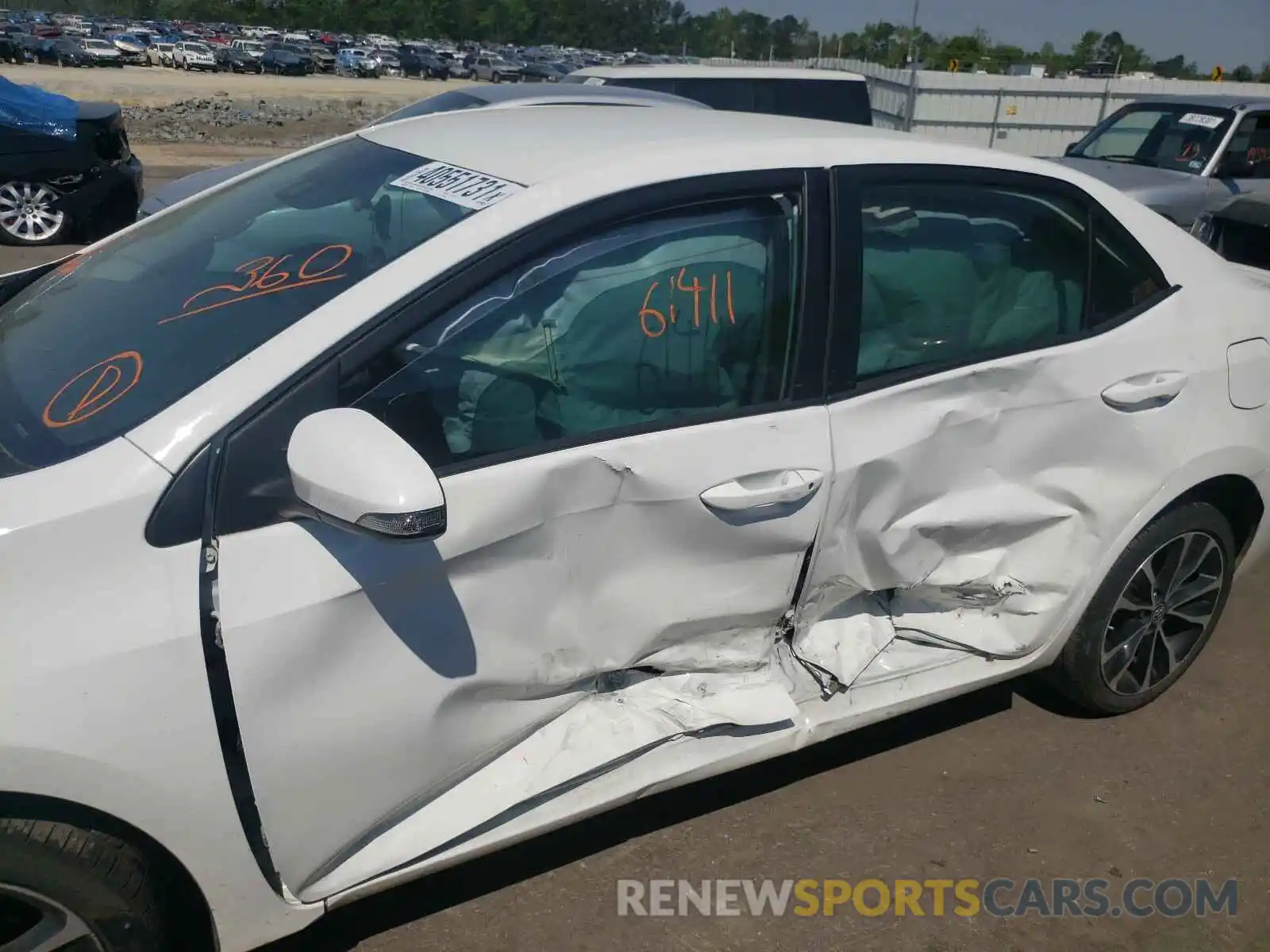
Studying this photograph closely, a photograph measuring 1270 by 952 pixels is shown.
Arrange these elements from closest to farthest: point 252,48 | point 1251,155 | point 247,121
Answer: point 1251,155, point 247,121, point 252,48

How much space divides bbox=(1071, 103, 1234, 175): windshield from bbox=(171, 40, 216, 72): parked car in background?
5299 cm

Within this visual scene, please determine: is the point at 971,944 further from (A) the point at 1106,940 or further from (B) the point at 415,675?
(B) the point at 415,675

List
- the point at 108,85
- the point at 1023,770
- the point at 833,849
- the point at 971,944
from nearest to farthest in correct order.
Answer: the point at 971,944 → the point at 833,849 → the point at 1023,770 → the point at 108,85

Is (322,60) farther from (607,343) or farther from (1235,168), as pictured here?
(607,343)

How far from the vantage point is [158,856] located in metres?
1.79

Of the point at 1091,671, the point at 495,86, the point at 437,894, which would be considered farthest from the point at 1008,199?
the point at 495,86

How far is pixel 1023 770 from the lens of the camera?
9.95 feet

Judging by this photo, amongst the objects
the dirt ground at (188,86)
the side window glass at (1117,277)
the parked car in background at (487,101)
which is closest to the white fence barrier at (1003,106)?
the parked car in background at (487,101)

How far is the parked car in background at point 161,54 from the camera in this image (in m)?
54.4

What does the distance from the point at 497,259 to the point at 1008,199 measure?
58.6 inches

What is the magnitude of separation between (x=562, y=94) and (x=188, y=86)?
3406 cm

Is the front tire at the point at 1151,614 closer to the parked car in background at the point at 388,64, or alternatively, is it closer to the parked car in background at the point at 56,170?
the parked car in background at the point at 56,170

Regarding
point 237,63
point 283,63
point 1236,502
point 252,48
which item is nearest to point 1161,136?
point 1236,502

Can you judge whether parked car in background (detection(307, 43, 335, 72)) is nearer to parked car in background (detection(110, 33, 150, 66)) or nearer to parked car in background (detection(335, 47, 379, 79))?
parked car in background (detection(335, 47, 379, 79))
